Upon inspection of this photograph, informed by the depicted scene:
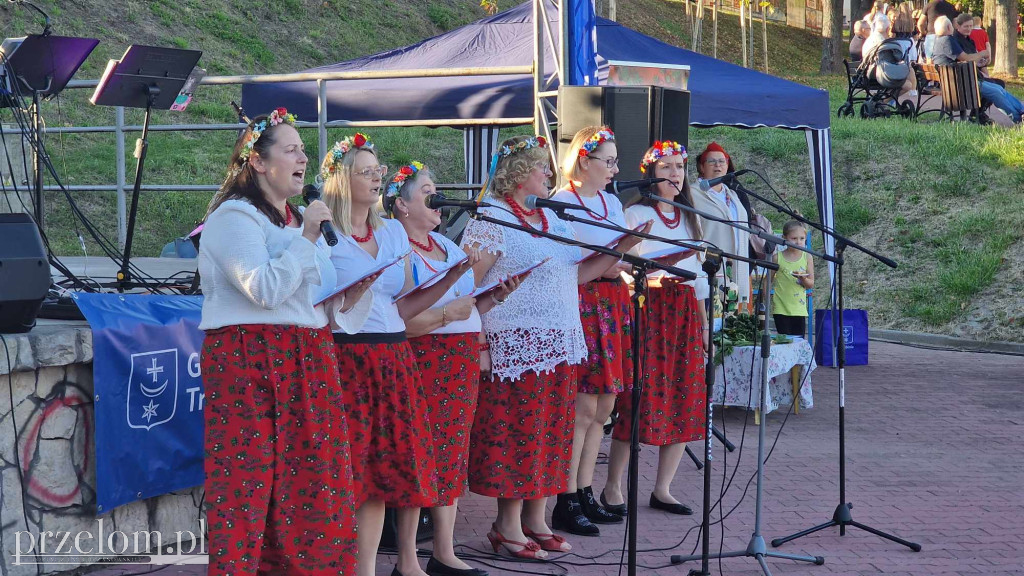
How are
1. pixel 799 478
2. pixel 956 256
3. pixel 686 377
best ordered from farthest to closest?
1. pixel 956 256
2. pixel 799 478
3. pixel 686 377

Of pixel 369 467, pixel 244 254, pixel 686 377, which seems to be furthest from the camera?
pixel 686 377

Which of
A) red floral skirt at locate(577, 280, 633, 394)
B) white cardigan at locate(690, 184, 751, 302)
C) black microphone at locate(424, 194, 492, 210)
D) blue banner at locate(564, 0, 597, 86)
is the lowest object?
red floral skirt at locate(577, 280, 633, 394)

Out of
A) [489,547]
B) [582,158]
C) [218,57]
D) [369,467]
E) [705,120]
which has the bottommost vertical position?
[489,547]

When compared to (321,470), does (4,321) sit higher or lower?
higher

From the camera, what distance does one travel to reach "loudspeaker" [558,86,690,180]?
6.96 m

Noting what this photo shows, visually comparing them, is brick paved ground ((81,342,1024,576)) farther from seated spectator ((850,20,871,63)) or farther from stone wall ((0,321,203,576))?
seated spectator ((850,20,871,63))

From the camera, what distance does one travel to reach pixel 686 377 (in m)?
5.78

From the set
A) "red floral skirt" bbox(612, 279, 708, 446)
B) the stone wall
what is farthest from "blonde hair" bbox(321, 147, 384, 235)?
"red floral skirt" bbox(612, 279, 708, 446)

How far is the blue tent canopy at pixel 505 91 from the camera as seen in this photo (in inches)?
391

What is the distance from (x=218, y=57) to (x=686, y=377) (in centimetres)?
1793

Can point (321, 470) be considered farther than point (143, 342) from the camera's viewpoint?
No

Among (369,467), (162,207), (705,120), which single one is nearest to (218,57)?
(162,207)

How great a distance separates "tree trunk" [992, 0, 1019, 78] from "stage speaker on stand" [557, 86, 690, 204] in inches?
829

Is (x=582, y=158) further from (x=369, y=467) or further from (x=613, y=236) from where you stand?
(x=369, y=467)
